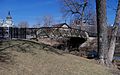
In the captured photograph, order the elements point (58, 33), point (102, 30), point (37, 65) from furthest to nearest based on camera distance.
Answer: point (58, 33) → point (102, 30) → point (37, 65)

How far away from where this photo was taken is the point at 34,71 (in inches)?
413

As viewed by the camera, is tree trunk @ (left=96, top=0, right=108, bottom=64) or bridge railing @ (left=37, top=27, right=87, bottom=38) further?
bridge railing @ (left=37, top=27, right=87, bottom=38)

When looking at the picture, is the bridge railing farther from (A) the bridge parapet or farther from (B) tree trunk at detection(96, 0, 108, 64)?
(B) tree trunk at detection(96, 0, 108, 64)

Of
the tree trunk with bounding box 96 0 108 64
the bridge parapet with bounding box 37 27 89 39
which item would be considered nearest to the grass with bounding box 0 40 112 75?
the tree trunk with bounding box 96 0 108 64

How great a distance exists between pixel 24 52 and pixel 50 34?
25.5 meters

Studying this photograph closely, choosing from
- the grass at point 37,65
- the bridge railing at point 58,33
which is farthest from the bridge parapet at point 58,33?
the grass at point 37,65

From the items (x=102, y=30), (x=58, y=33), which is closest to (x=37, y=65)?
(x=102, y=30)

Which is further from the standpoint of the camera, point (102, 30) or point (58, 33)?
point (58, 33)

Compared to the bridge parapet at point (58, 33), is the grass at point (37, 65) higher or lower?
lower

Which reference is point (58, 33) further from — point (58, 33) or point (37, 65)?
point (37, 65)

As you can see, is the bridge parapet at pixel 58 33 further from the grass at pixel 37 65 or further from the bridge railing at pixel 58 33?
the grass at pixel 37 65

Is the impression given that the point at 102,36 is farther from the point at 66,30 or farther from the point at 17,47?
the point at 66,30

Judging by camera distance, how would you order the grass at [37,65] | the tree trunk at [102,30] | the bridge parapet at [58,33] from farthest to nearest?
1. the bridge parapet at [58,33]
2. the tree trunk at [102,30]
3. the grass at [37,65]

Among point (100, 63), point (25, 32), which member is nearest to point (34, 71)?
point (100, 63)
